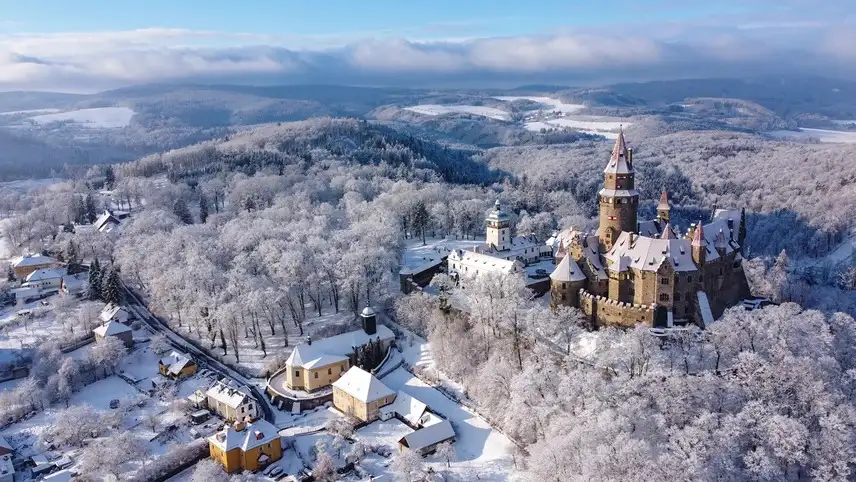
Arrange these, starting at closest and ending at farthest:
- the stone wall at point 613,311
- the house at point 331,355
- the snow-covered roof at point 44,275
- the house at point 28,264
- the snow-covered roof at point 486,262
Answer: the stone wall at point 613,311 → the house at point 331,355 → the snow-covered roof at point 486,262 → the snow-covered roof at point 44,275 → the house at point 28,264

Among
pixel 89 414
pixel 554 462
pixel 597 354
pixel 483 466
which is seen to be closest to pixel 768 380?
pixel 597 354

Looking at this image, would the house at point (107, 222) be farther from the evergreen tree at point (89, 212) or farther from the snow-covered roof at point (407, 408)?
the snow-covered roof at point (407, 408)

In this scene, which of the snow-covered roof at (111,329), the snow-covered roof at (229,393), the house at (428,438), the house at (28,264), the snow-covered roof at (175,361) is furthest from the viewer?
the house at (28,264)

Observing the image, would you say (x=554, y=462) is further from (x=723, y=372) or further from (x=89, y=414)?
(x=89, y=414)

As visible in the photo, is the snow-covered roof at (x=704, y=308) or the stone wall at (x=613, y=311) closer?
the snow-covered roof at (x=704, y=308)

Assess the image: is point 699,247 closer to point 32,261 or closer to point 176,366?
point 176,366

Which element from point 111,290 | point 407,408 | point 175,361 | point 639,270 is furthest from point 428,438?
point 111,290

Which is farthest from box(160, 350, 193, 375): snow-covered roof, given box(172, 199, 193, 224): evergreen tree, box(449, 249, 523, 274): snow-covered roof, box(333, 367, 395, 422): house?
box(172, 199, 193, 224): evergreen tree

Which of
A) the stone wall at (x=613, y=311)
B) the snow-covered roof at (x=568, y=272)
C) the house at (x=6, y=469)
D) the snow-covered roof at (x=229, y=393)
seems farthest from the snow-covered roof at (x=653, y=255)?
the house at (x=6, y=469)
